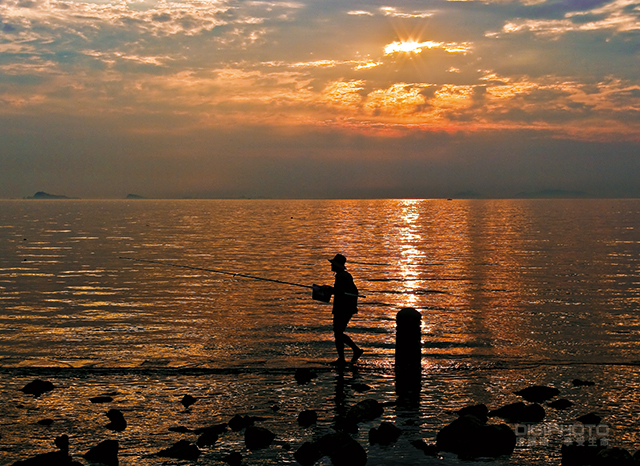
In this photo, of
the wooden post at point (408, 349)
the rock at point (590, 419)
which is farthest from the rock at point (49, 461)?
the rock at point (590, 419)

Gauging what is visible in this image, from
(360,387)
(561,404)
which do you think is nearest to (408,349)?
(360,387)

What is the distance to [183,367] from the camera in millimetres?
13711

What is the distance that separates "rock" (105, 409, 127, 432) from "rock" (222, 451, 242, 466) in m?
2.23

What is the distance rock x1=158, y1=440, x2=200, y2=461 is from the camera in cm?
842

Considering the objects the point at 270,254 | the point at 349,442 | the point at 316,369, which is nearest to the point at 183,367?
the point at 316,369

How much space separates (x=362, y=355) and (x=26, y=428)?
8.17 meters

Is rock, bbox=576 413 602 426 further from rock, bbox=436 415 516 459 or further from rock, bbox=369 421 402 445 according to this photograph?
rock, bbox=369 421 402 445

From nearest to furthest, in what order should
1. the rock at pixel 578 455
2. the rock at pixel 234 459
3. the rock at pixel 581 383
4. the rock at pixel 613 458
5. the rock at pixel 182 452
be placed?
the rock at pixel 613 458
the rock at pixel 578 455
the rock at pixel 234 459
the rock at pixel 182 452
the rock at pixel 581 383

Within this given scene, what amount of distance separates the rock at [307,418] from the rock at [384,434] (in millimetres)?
1176

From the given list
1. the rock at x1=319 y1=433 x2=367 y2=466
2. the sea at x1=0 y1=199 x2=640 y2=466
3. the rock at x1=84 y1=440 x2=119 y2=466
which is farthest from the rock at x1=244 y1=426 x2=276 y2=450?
the rock at x1=84 y1=440 x2=119 y2=466

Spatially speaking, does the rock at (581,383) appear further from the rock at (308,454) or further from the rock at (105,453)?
the rock at (105,453)

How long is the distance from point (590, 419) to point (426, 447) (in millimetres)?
3152

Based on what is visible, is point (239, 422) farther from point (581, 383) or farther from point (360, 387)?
point (581, 383)

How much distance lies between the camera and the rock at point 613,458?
24.8 feet
